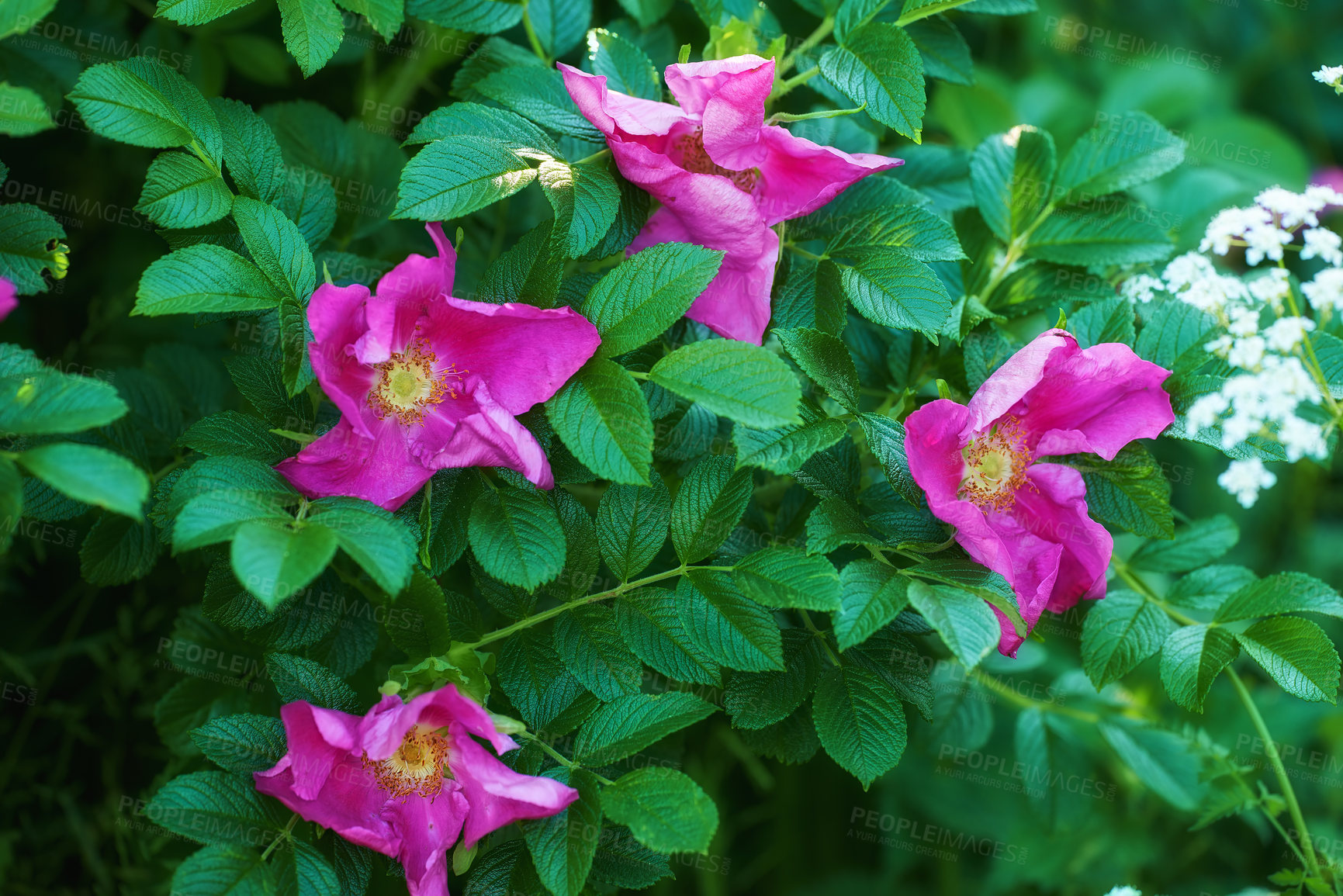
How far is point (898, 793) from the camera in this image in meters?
1.49

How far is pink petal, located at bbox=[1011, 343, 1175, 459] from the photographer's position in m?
0.77

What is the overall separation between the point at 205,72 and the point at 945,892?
138 cm

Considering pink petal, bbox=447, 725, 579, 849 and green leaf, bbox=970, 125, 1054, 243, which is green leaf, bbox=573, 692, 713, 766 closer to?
pink petal, bbox=447, 725, 579, 849

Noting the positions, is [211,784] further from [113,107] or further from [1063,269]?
[1063,269]

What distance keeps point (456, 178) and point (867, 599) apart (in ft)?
1.30

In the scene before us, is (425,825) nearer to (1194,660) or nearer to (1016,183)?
(1194,660)

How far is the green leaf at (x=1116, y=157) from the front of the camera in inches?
37.4

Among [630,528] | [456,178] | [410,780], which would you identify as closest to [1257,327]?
[630,528]

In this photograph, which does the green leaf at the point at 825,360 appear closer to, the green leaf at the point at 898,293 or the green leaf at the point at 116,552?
the green leaf at the point at 898,293

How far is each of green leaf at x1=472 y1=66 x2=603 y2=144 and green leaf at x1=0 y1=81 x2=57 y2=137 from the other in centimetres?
31

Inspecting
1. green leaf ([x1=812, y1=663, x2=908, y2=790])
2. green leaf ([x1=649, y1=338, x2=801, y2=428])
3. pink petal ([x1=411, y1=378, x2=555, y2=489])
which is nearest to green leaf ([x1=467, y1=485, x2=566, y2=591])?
pink petal ([x1=411, y1=378, x2=555, y2=489])

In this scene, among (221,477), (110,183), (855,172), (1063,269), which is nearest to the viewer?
(221,477)

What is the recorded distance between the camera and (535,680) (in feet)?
2.55

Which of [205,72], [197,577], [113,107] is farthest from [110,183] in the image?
[113,107]
